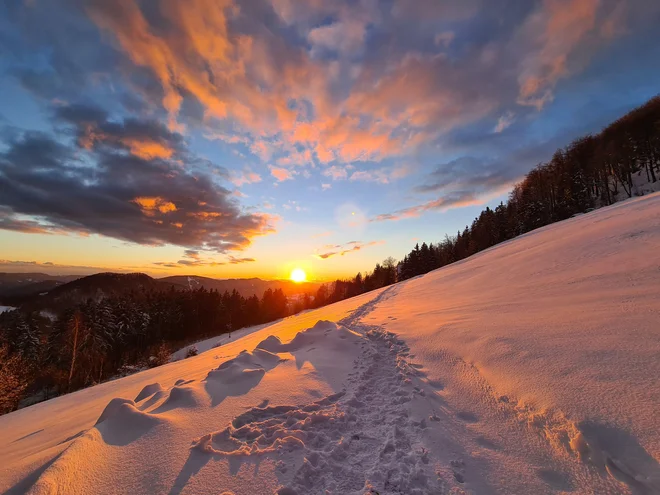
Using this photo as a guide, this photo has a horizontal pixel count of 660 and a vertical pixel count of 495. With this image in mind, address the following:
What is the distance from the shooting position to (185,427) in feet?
13.0

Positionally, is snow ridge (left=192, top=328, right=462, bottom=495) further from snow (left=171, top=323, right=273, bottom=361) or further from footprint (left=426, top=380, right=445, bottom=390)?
snow (left=171, top=323, right=273, bottom=361)

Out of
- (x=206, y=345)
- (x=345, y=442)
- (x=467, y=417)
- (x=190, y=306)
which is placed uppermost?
(x=467, y=417)

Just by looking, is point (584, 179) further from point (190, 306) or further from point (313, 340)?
point (190, 306)

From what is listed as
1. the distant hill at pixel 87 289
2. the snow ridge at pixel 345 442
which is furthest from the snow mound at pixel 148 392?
the distant hill at pixel 87 289

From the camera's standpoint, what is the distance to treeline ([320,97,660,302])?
42.9 metres

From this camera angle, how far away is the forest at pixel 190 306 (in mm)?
34844

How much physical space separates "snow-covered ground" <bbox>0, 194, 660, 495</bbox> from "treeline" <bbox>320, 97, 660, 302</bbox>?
1979 inches

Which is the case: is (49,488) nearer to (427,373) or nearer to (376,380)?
(376,380)

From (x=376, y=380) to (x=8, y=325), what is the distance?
6869 cm

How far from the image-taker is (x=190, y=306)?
70062mm

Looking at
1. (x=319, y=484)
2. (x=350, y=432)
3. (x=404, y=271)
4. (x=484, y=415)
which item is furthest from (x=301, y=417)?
(x=404, y=271)

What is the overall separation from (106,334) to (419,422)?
6152 cm

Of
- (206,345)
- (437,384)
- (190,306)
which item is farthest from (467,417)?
(190,306)

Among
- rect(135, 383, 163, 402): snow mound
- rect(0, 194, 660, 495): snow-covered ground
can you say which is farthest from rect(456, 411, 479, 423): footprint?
rect(135, 383, 163, 402): snow mound
